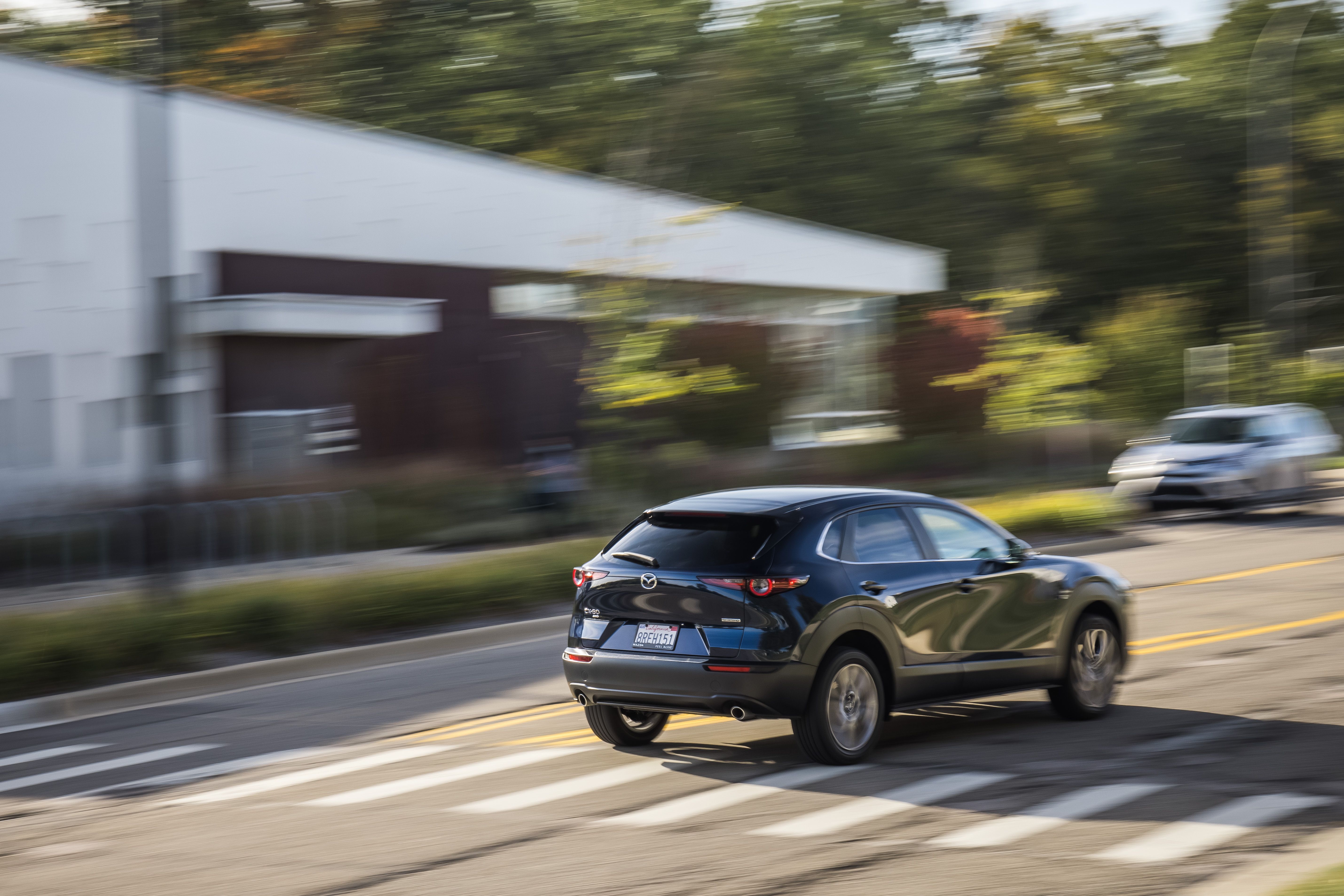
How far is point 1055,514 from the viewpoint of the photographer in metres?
23.5

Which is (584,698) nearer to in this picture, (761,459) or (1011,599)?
(1011,599)

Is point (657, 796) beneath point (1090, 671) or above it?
beneath

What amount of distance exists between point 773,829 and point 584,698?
6.16 feet

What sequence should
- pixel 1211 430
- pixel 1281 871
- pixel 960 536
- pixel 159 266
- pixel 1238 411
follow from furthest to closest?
1. pixel 1238 411
2. pixel 1211 430
3. pixel 159 266
4. pixel 960 536
5. pixel 1281 871

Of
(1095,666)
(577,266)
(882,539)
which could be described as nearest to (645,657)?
(882,539)

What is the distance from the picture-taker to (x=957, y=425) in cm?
3800

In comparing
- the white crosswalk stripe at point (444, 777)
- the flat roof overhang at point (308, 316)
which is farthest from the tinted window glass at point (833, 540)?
the flat roof overhang at point (308, 316)

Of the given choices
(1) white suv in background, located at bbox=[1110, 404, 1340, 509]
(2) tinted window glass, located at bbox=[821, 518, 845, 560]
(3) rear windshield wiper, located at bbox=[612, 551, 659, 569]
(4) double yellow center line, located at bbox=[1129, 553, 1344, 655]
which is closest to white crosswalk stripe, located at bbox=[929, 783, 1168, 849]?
(2) tinted window glass, located at bbox=[821, 518, 845, 560]

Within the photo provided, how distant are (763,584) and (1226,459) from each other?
19.8 m

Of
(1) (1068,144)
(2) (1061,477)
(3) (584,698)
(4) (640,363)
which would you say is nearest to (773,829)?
(3) (584,698)

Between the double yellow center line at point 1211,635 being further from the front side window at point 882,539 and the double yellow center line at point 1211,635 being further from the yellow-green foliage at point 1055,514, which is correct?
the yellow-green foliage at point 1055,514

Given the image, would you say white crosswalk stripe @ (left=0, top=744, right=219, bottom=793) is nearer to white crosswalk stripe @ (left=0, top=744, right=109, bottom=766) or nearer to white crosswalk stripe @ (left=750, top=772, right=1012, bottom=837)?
white crosswalk stripe @ (left=0, top=744, right=109, bottom=766)

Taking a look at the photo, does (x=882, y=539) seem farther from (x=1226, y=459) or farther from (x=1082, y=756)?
(x=1226, y=459)

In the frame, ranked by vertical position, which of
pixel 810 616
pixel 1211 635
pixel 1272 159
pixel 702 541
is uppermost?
pixel 1272 159
